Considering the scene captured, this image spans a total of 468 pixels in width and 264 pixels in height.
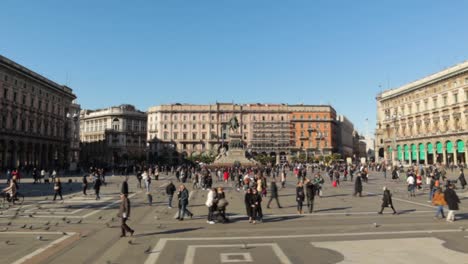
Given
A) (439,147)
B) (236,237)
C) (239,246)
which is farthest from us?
(439,147)

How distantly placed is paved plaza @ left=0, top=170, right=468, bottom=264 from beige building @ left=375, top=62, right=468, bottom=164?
2328 inches

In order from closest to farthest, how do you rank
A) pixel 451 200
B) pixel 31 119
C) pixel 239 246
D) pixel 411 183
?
pixel 239 246 < pixel 451 200 < pixel 411 183 < pixel 31 119

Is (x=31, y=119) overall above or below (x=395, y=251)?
above

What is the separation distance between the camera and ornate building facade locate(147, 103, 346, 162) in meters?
116

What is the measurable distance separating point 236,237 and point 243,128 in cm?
10607

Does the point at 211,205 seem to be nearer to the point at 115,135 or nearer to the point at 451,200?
the point at 451,200

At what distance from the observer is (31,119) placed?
69.1 meters

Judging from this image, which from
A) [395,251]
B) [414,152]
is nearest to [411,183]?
[395,251]

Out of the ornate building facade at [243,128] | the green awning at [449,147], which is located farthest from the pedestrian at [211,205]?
the ornate building facade at [243,128]

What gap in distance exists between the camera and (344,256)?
938 cm

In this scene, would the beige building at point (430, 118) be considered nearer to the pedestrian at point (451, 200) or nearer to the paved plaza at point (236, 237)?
the pedestrian at point (451, 200)

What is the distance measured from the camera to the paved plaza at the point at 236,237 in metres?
9.36

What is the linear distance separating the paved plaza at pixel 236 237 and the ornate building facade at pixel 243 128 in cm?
9688

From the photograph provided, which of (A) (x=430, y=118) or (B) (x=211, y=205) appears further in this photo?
(A) (x=430, y=118)
